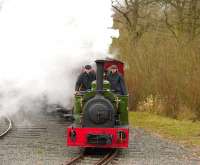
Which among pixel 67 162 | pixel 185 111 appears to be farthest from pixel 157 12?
pixel 67 162

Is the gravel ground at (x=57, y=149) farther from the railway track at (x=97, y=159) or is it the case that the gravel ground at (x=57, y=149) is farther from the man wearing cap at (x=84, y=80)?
the man wearing cap at (x=84, y=80)

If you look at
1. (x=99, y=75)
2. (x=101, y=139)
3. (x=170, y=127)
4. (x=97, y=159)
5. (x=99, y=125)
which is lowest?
(x=170, y=127)

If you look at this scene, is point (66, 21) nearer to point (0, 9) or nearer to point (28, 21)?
point (28, 21)

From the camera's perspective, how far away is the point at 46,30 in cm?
1433

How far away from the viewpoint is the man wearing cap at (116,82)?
11859mm

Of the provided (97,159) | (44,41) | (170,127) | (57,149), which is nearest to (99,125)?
(97,159)

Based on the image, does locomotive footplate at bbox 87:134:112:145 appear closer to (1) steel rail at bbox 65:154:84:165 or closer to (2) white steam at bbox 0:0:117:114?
(1) steel rail at bbox 65:154:84:165

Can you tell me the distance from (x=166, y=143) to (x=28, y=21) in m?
5.37

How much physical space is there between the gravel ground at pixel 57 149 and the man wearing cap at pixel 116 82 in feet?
4.66

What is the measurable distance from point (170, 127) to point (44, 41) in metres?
5.26

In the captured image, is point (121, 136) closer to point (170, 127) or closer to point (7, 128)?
point (7, 128)

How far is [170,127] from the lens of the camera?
54.6 ft

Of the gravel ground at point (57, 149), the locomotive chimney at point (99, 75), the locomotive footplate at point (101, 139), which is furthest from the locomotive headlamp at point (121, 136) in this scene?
the locomotive chimney at point (99, 75)

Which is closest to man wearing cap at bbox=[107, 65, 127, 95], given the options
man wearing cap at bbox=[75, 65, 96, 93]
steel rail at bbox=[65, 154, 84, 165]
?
man wearing cap at bbox=[75, 65, 96, 93]
